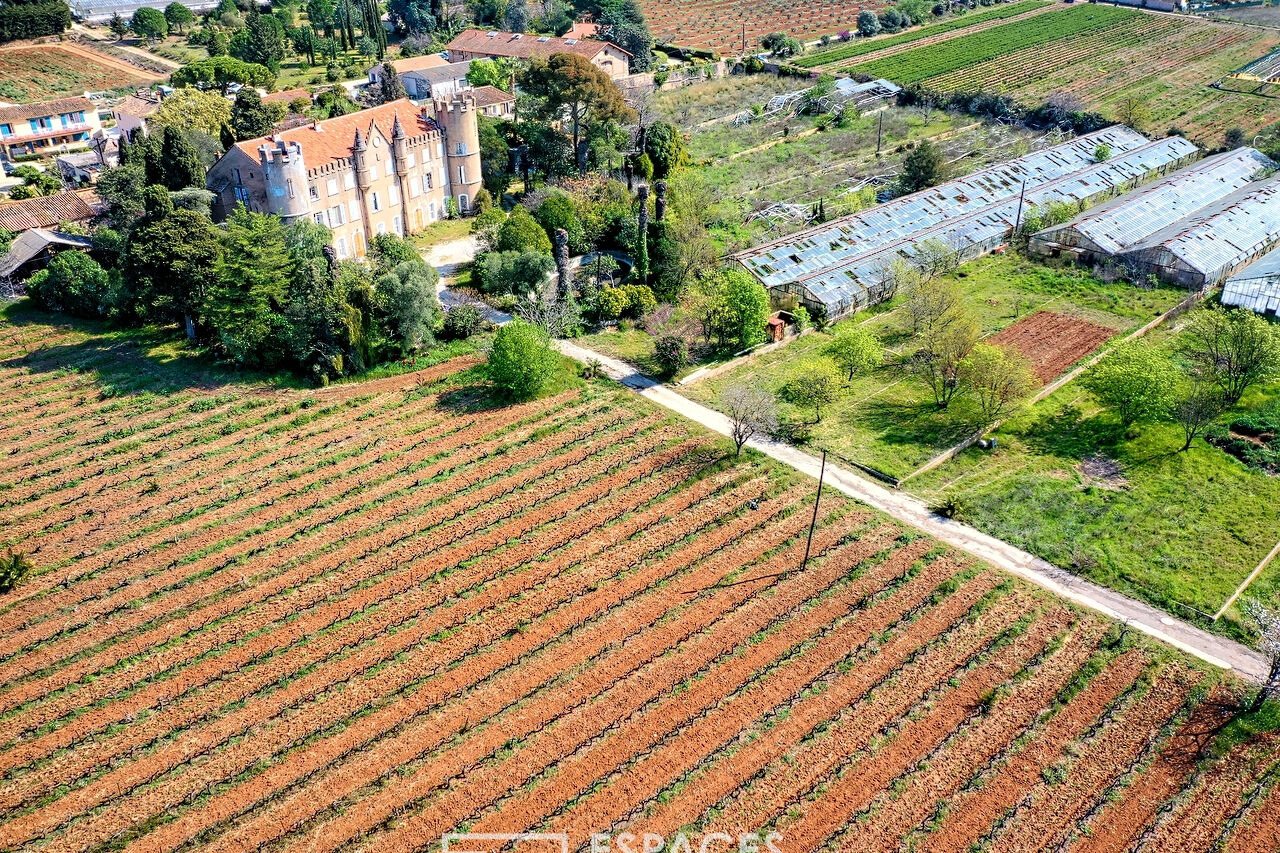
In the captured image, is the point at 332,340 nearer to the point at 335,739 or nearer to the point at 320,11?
the point at 335,739

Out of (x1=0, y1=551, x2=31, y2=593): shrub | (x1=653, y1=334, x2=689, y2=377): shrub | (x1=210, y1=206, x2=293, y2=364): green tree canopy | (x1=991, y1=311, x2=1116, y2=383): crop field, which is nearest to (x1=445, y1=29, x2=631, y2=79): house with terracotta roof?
(x1=210, y1=206, x2=293, y2=364): green tree canopy

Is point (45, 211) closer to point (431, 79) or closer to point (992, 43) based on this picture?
point (431, 79)

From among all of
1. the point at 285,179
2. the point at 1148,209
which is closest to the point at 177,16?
the point at 285,179

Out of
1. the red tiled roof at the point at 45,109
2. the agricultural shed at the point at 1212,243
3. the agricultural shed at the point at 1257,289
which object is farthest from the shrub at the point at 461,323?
the red tiled roof at the point at 45,109

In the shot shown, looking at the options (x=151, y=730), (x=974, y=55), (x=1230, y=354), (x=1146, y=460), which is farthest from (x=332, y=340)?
(x=974, y=55)

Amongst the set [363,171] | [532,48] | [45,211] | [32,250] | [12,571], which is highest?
[532,48]

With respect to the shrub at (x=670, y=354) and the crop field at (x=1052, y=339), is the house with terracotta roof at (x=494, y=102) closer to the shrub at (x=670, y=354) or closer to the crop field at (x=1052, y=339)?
the shrub at (x=670, y=354)
